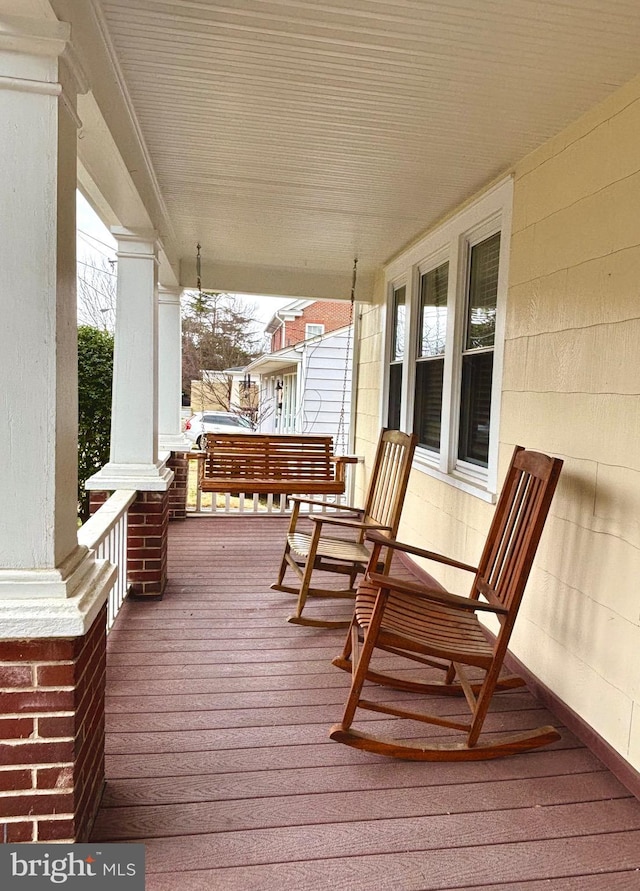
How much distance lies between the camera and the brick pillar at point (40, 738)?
1418 mm

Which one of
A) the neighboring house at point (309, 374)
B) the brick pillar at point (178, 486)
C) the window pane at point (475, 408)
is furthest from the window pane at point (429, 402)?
the brick pillar at point (178, 486)

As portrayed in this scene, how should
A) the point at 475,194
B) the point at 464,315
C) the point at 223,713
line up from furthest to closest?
the point at 464,315, the point at 475,194, the point at 223,713

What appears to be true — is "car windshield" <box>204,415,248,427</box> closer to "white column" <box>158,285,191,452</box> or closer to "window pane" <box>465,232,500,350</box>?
"white column" <box>158,285,191,452</box>

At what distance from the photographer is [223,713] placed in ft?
7.55

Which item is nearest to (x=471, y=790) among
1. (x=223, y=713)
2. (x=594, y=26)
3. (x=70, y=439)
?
(x=223, y=713)

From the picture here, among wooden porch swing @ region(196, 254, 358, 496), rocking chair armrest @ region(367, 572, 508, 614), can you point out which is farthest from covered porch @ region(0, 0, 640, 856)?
wooden porch swing @ region(196, 254, 358, 496)

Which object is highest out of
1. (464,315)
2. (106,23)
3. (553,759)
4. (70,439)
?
(106,23)

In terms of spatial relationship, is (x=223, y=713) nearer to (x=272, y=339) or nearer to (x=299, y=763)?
(x=299, y=763)

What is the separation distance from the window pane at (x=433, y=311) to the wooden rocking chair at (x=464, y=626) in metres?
1.86

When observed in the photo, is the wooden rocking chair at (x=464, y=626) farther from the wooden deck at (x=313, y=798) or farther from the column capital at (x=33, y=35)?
the column capital at (x=33, y=35)

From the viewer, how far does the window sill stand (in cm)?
321

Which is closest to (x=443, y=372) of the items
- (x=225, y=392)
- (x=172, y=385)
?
(x=172, y=385)

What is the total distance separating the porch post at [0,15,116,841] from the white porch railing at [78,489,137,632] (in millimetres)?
812

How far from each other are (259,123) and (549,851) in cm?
292
